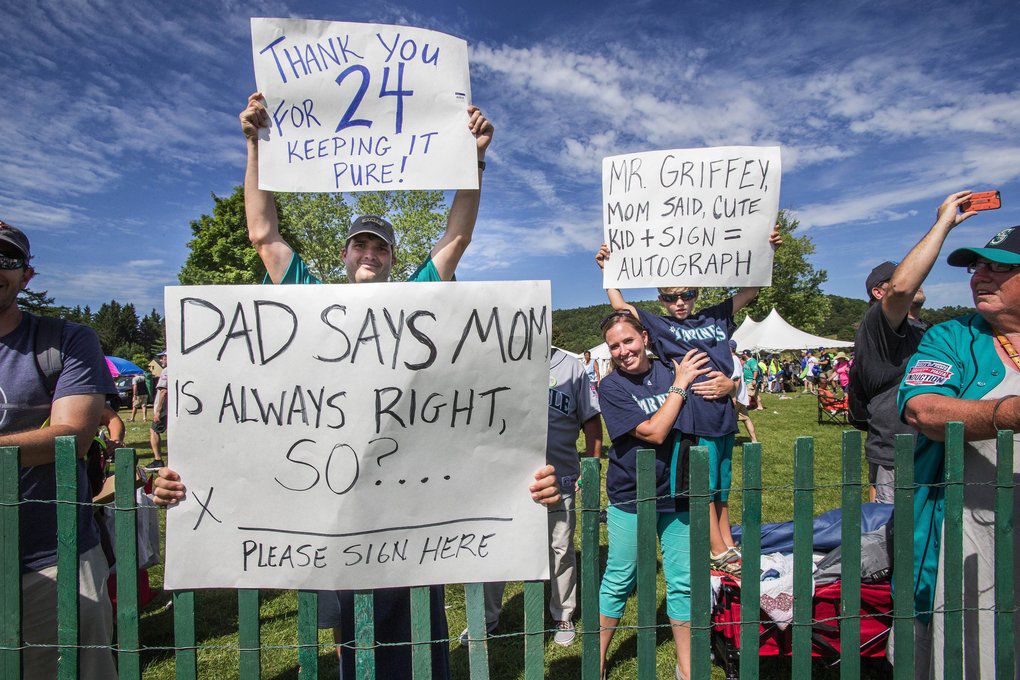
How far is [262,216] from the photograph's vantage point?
2.08m

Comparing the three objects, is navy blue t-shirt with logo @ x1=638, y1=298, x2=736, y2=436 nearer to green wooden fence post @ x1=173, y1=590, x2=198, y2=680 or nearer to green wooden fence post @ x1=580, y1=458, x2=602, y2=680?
green wooden fence post @ x1=580, y1=458, x2=602, y2=680

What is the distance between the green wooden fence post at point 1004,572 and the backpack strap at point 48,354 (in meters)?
3.69

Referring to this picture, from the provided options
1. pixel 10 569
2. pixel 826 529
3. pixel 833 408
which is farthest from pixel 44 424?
pixel 833 408

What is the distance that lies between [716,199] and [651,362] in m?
1.02

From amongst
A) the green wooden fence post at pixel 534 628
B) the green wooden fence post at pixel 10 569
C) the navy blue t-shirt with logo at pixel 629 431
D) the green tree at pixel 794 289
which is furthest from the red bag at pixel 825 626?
the green tree at pixel 794 289

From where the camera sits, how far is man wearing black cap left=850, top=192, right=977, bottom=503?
235 centimetres

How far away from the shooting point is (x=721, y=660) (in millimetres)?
3453

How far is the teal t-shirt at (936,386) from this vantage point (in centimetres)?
207

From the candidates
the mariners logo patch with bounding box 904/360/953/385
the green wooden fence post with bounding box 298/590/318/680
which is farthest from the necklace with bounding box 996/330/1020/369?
the green wooden fence post with bounding box 298/590/318/680

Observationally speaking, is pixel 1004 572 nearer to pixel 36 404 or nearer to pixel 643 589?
pixel 643 589

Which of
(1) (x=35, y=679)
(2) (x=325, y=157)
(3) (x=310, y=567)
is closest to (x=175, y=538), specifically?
(3) (x=310, y=567)

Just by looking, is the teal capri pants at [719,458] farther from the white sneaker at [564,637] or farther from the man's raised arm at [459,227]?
the man's raised arm at [459,227]

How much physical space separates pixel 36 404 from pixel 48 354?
199 mm

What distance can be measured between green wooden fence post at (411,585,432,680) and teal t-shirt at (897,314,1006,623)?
1.92 m
